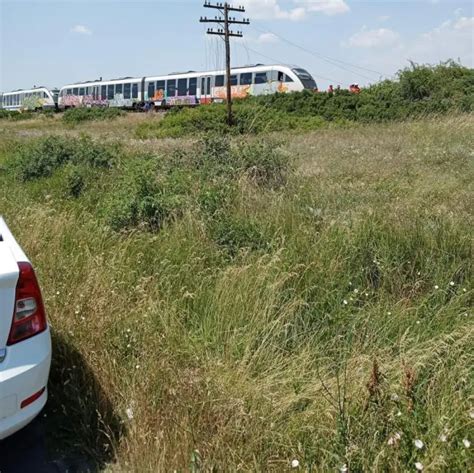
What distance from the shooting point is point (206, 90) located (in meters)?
40.3

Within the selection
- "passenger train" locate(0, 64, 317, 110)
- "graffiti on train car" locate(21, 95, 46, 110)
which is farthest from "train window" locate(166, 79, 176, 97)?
"graffiti on train car" locate(21, 95, 46, 110)

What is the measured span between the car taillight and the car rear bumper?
1.6 inches

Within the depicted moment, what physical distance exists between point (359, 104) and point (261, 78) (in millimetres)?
12095

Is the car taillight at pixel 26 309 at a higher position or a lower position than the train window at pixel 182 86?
lower

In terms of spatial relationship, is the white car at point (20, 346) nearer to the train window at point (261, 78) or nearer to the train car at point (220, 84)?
the train car at point (220, 84)

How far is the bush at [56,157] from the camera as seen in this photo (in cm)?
1021

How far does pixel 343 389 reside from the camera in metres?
2.77

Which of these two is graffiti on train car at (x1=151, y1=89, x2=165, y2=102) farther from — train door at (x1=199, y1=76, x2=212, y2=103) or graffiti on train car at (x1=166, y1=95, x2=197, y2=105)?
train door at (x1=199, y1=76, x2=212, y2=103)

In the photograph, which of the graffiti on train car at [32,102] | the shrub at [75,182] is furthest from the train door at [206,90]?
the graffiti on train car at [32,102]

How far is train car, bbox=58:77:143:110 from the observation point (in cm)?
4747

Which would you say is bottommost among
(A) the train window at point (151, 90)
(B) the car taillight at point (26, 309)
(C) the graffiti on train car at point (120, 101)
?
(B) the car taillight at point (26, 309)

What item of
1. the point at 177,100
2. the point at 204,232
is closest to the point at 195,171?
the point at 204,232

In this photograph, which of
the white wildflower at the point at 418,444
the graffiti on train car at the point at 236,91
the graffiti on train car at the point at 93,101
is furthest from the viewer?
the graffiti on train car at the point at 93,101

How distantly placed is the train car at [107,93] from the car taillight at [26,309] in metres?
46.3
